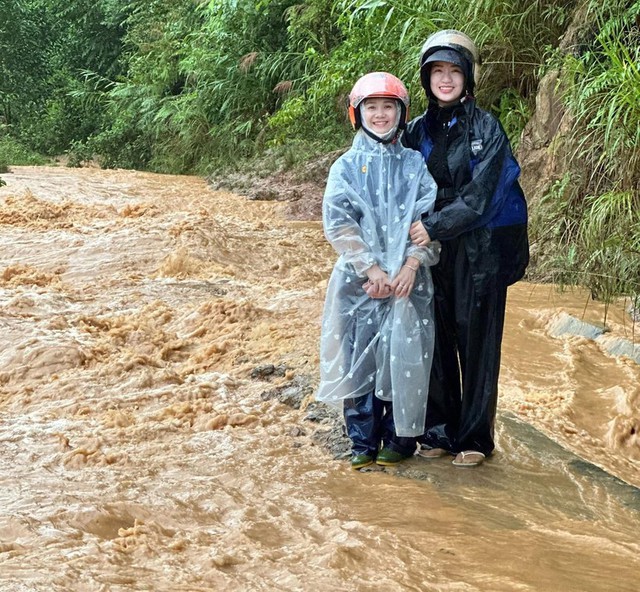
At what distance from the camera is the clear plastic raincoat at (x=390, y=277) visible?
2.98 meters

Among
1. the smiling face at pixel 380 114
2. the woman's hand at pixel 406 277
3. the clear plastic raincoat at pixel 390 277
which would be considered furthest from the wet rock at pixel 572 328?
the smiling face at pixel 380 114

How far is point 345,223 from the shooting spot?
2973mm

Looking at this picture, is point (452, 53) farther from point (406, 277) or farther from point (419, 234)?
point (406, 277)

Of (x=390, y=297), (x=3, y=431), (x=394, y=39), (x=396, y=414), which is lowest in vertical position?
(x=3, y=431)

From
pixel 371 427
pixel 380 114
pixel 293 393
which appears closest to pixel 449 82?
pixel 380 114

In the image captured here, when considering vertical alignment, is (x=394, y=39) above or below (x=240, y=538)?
above

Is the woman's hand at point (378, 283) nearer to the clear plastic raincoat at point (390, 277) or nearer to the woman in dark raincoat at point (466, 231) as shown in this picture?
the clear plastic raincoat at point (390, 277)

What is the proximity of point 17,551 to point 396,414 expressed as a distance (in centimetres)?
127

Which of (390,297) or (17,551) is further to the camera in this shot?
(390,297)

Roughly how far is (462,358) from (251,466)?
2.88 ft

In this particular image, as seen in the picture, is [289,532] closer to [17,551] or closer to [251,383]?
[17,551]

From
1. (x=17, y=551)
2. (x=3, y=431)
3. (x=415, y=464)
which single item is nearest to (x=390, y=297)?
(x=415, y=464)

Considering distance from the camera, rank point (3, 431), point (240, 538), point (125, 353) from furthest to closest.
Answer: point (125, 353), point (3, 431), point (240, 538)

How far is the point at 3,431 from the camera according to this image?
3893 millimetres
